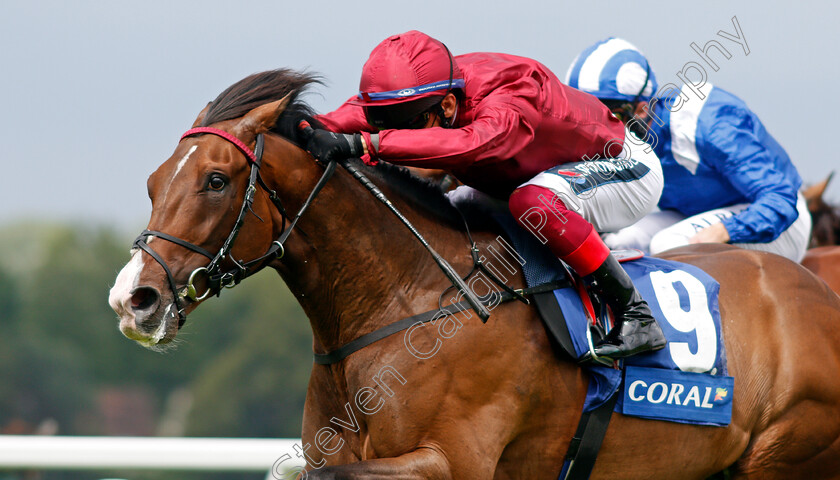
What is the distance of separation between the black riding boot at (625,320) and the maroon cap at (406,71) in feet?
2.96

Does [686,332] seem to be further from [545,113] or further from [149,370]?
[149,370]

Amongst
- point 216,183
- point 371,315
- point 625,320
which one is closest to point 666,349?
point 625,320

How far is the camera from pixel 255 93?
3.31m

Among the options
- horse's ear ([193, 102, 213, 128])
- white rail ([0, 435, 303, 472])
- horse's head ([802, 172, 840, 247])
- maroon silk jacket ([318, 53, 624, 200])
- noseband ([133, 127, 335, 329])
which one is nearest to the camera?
noseband ([133, 127, 335, 329])

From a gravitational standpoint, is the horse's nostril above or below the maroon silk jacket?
below

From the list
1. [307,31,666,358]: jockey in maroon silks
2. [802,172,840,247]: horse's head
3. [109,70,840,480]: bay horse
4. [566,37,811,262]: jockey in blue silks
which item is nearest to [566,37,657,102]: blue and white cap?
[566,37,811,262]: jockey in blue silks

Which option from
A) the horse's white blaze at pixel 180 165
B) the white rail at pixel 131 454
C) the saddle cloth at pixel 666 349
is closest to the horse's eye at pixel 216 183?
the horse's white blaze at pixel 180 165

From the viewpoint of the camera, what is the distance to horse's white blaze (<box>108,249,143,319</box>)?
282 centimetres

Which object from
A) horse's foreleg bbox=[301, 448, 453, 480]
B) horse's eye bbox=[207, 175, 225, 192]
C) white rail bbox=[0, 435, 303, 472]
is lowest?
white rail bbox=[0, 435, 303, 472]

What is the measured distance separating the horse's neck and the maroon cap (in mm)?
323

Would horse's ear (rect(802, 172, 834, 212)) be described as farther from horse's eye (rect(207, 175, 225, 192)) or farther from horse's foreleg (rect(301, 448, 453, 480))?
horse's eye (rect(207, 175, 225, 192))

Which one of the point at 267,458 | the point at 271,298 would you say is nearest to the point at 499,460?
the point at 267,458

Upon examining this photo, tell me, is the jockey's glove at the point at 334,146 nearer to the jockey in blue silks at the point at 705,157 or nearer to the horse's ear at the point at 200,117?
the horse's ear at the point at 200,117

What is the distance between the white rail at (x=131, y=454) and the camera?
5934mm
